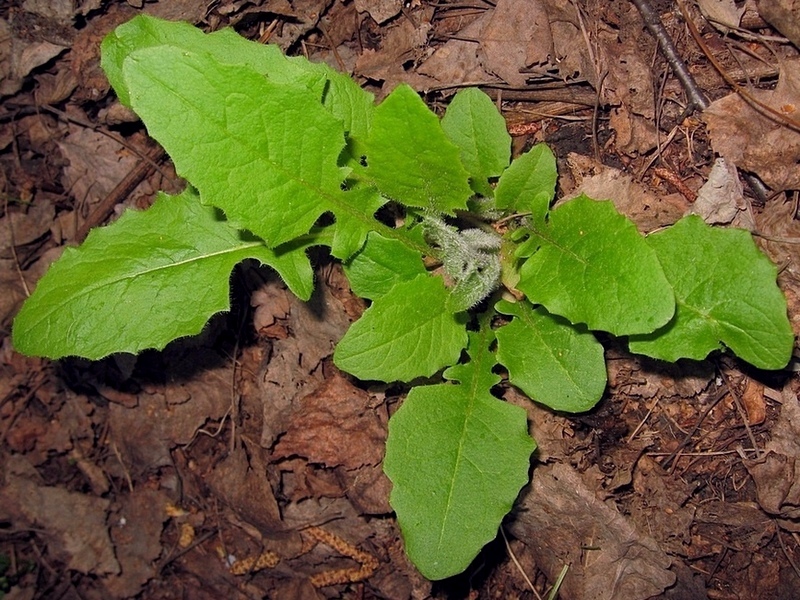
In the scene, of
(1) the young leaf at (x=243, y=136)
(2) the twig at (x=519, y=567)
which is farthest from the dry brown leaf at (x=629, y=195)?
(2) the twig at (x=519, y=567)

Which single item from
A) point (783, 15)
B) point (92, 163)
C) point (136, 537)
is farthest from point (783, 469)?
point (92, 163)

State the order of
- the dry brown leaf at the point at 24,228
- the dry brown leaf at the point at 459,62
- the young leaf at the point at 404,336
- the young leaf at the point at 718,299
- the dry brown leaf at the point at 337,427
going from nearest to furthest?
the young leaf at the point at 718,299, the young leaf at the point at 404,336, the dry brown leaf at the point at 459,62, the dry brown leaf at the point at 337,427, the dry brown leaf at the point at 24,228

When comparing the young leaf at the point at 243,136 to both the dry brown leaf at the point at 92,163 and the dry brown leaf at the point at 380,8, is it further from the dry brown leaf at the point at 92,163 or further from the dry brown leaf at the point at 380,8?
the dry brown leaf at the point at 92,163

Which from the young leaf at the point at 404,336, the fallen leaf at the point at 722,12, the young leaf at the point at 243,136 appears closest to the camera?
the young leaf at the point at 243,136

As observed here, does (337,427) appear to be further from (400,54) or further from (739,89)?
(739,89)

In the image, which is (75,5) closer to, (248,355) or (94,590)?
(248,355)

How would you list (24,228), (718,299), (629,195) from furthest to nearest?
(24,228) → (629,195) → (718,299)
